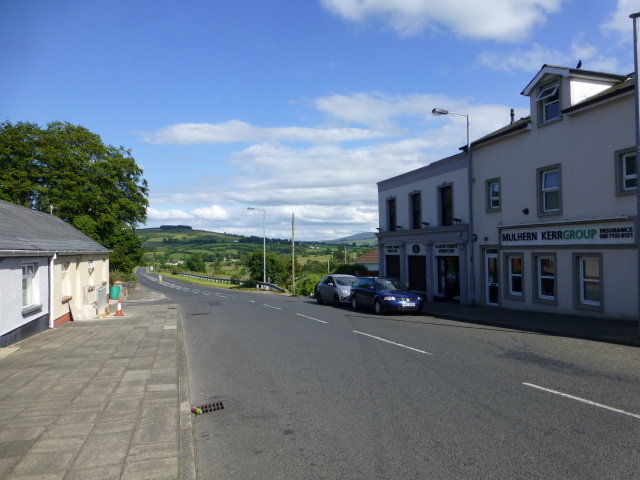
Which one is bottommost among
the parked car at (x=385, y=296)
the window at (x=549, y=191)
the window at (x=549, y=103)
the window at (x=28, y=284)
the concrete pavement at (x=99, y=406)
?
the concrete pavement at (x=99, y=406)

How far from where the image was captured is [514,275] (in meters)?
20.0

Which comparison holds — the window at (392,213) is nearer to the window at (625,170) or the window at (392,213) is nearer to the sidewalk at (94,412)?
the window at (625,170)

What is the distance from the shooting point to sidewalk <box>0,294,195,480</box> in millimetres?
4848

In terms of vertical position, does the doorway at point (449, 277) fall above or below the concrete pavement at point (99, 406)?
above

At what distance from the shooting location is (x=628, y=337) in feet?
39.6

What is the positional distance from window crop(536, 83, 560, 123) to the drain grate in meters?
15.4

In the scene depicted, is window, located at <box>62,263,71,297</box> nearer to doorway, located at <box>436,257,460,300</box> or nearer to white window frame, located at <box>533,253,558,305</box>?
doorway, located at <box>436,257,460,300</box>

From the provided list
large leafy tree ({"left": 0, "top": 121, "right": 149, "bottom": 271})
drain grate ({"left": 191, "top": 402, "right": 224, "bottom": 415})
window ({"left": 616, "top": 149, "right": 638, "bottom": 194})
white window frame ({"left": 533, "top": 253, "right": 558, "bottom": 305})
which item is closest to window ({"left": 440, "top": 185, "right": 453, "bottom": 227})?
white window frame ({"left": 533, "top": 253, "right": 558, "bottom": 305})

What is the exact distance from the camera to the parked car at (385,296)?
19.3 meters

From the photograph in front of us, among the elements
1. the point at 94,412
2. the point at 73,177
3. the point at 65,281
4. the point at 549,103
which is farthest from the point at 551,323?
the point at 73,177

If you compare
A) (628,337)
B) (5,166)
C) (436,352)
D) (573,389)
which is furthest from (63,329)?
(5,166)

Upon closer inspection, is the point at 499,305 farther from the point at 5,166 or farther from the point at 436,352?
the point at 5,166

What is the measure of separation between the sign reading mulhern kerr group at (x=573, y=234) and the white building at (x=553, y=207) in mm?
33

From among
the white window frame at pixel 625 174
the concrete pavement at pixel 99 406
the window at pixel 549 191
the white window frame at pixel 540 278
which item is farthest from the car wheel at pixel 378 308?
the white window frame at pixel 625 174
